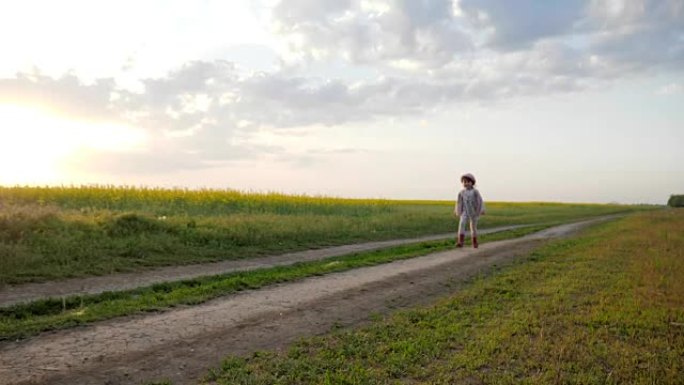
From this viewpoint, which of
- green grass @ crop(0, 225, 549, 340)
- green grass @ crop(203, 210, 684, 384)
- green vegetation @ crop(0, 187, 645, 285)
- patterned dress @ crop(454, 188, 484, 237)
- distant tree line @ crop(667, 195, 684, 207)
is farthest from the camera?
distant tree line @ crop(667, 195, 684, 207)

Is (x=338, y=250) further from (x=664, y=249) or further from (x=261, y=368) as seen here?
(x=261, y=368)

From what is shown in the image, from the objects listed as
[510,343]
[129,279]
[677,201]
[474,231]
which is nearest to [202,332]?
[510,343]

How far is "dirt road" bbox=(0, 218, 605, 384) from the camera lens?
5.86 meters

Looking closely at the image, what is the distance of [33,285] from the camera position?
1182 cm

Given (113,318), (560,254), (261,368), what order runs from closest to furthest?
(261,368), (113,318), (560,254)

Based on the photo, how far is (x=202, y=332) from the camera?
24.5 ft

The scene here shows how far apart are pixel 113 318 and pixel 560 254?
12945 mm

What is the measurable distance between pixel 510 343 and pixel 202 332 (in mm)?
3976

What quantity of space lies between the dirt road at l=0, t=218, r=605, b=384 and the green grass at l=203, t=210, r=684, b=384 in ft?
1.81

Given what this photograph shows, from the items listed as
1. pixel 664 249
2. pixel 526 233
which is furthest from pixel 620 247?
pixel 526 233

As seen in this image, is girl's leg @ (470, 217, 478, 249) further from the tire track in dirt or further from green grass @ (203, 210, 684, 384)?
green grass @ (203, 210, 684, 384)

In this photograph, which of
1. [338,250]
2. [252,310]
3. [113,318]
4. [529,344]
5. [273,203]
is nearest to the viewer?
Answer: [529,344]

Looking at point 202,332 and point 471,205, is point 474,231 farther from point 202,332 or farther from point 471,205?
point 202,332

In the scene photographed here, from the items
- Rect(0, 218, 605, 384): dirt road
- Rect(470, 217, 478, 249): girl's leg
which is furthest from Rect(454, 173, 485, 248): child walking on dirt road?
Rect(0, 218, 605, 384): dirt road
